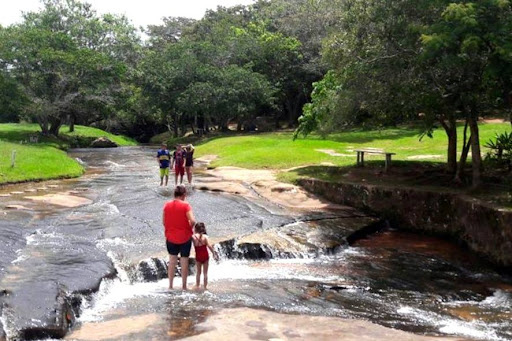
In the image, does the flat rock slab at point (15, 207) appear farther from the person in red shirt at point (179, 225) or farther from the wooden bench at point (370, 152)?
the wooden bench at point (370, 152)

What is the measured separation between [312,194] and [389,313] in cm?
1105

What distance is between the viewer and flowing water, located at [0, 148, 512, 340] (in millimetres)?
9336

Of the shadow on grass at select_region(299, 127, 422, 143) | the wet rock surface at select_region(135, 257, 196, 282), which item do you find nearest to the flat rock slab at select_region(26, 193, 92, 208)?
the wet rock surface at select_region(135, 257, 196, 282)

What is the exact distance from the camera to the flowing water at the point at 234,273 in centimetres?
934

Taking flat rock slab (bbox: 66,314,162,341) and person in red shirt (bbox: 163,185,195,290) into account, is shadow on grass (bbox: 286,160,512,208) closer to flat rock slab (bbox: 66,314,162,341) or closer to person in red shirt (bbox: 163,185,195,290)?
person in red shirt (bbox: 163,185,195,290)

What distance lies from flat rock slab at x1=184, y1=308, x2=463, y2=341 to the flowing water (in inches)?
15.6

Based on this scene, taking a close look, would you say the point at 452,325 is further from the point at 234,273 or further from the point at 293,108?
the point at 293,108

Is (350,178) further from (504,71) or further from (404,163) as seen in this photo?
(504,71)

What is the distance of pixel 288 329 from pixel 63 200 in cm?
1211

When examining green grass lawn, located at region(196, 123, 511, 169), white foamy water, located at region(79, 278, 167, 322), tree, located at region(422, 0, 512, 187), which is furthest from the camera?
green grass lawn, located at region(196, 123, 511, 169)

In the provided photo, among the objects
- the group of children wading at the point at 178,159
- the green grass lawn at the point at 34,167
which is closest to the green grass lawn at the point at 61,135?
the green grass lawn at the point at 34,167

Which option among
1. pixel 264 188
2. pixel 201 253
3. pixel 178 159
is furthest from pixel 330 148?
pixel 201 253

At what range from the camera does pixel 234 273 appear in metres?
12.7

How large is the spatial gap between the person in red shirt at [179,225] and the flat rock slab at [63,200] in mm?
8198
